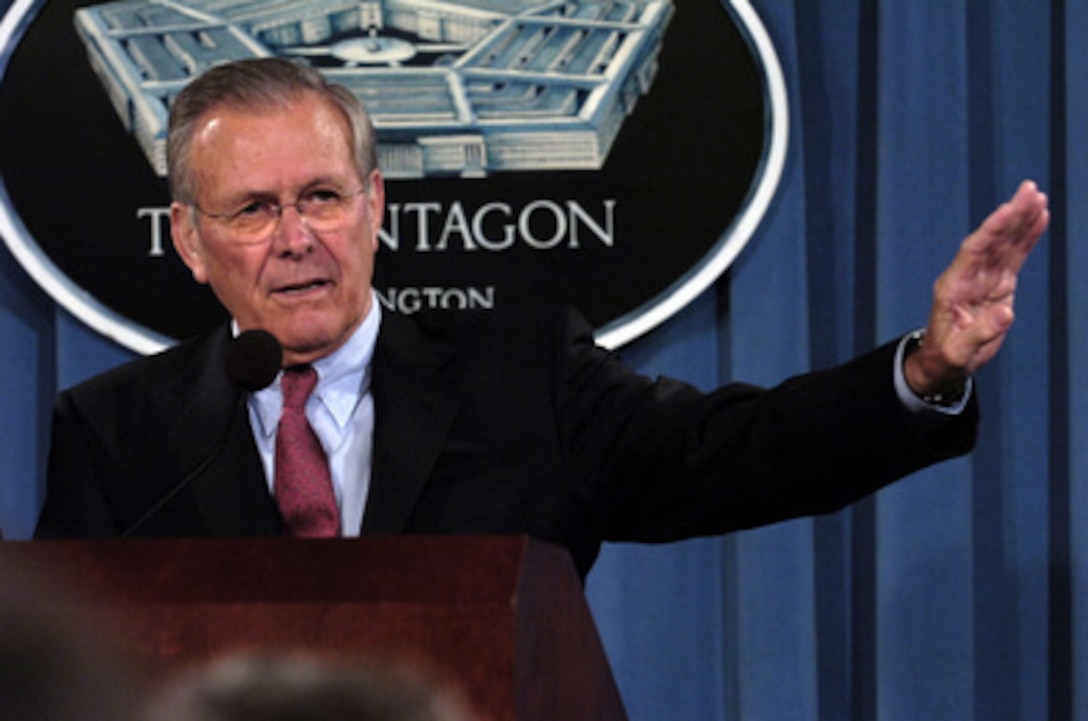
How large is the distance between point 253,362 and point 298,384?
40cm

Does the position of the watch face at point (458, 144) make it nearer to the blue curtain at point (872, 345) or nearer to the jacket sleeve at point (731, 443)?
the blue curtain at point (872, 345)

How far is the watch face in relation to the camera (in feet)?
7.68

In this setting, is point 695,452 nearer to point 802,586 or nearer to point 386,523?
point 386,523

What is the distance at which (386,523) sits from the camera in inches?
63.2

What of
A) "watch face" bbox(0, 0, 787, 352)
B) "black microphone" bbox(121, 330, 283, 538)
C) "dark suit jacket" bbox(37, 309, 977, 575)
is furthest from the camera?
"watch face" bbox(0, 0, 787, 352)

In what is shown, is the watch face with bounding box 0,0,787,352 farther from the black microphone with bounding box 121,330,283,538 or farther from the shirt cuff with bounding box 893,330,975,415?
the black microphone with bounding box 121,330,283,538

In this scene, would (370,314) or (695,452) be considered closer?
(695,452)

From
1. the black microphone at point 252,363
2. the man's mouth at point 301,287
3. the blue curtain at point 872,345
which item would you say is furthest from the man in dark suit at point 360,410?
the blue curtain at point 872,345

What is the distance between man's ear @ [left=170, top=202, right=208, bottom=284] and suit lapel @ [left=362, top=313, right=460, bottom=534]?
22cm

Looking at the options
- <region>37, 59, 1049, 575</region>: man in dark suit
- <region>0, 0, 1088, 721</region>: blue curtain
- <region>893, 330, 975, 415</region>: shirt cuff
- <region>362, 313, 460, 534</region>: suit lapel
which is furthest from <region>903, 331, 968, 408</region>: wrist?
<region>0, 0, 1088, 721</region>: blue curtain

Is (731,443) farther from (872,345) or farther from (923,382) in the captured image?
(872,345)

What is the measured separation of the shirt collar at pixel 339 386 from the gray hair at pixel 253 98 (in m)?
0.19

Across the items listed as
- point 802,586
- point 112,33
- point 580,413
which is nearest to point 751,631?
point 802,586

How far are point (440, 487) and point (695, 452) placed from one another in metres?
0.28
